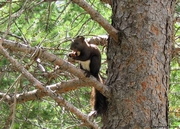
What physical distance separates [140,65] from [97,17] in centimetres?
64

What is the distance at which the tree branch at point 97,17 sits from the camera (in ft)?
11.2

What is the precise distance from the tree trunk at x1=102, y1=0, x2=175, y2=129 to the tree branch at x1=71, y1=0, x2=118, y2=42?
110 millimetres

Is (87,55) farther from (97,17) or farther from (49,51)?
(97,17)

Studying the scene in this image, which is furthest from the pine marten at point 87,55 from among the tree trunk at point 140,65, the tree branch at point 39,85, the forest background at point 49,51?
the tree branch at point 39,85

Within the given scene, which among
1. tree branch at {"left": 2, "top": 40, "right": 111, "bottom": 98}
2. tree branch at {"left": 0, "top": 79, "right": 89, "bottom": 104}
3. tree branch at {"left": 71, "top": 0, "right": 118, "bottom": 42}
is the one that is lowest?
tree branch at {"left": 0, "top": 79, "right": 89, "bottom": 104}

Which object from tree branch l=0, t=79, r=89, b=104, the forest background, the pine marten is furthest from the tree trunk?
the pine marten

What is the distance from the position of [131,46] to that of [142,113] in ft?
2.26

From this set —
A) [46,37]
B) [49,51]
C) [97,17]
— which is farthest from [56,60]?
[49,51]

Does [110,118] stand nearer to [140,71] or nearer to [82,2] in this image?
[140,71]

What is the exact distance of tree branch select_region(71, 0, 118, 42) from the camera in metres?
3.40

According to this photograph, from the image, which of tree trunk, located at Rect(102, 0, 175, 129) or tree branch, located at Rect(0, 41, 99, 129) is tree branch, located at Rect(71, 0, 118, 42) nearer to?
tree trunk, located at Rect(102, 0, 175, 129)

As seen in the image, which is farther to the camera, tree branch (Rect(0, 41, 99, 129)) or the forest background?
the forest background

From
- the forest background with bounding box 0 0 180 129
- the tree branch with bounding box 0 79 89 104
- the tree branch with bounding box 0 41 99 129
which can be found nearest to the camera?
the tree branch with bounding box 0 41 99 129

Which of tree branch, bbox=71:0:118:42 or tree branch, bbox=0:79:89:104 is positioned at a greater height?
tree branch, bbox=71:0:118:42
